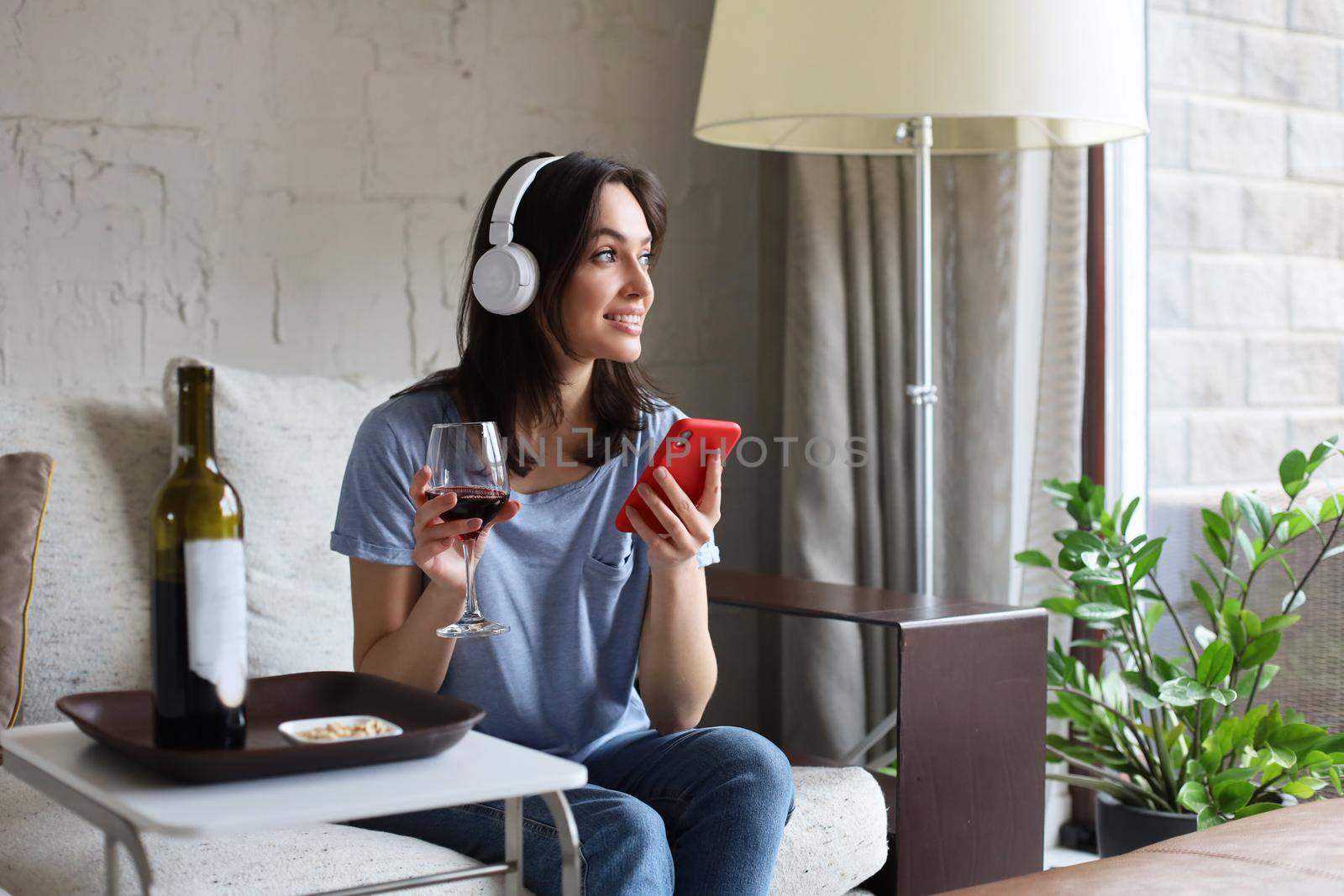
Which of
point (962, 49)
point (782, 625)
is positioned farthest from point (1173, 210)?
point (782, 625)

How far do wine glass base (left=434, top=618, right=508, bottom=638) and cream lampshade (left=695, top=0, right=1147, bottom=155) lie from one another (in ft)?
3.30

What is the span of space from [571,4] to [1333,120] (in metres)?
1.31

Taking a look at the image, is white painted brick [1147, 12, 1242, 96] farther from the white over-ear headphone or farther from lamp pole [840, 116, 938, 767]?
the white over-ear headphone

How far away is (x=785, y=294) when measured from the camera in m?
2.76

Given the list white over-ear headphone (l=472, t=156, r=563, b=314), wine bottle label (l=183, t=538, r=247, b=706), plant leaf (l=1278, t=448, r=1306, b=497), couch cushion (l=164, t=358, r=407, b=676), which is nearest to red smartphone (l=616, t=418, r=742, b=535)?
white over-ear headphone (l=472, t=156, r=563, b=314)

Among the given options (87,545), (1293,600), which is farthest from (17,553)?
(1293,600)

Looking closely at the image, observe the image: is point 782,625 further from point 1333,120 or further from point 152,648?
point 152,648

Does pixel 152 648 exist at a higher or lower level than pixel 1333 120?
lower

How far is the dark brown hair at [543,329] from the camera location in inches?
61.6

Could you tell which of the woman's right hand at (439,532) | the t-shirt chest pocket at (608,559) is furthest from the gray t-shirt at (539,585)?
the woman's right hand at (439,532)

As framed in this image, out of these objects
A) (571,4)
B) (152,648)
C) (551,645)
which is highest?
(571,4)

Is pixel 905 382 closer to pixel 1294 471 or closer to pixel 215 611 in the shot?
pixel 1294 471

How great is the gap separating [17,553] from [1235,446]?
1827mm

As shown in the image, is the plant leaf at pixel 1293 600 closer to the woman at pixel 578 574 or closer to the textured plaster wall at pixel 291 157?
the woman at pixel 578 574
